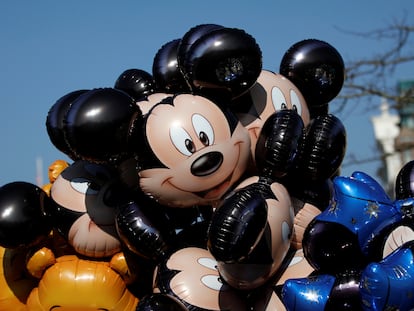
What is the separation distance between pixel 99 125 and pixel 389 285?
5.27 feet

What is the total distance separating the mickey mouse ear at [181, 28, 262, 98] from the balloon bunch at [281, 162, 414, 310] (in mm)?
774

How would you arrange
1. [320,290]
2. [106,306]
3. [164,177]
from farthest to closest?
[106,306] → [164,177] → [320,290]

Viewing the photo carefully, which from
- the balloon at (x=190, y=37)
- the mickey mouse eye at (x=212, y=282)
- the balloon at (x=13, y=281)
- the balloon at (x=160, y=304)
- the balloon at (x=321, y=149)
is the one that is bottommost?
the balloon at (x=13, y=281)

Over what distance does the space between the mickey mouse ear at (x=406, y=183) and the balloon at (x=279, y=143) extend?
63 centimetres

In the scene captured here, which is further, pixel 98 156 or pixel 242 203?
pixel 98 156

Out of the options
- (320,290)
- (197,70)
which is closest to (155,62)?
(197,70)

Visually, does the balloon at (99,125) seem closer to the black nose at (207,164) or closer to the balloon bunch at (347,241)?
the black nose at (207,164)

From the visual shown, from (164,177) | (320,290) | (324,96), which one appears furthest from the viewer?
(324,96)

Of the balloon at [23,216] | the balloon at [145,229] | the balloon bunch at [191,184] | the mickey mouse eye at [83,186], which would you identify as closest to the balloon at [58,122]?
the balloon bunch at [191,184]

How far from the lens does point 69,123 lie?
12.6 ft

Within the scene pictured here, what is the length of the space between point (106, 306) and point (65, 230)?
0.49 m

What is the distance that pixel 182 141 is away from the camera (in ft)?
12.4

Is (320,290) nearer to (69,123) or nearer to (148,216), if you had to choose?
(148,216)

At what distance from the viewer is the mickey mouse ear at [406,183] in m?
4.00
